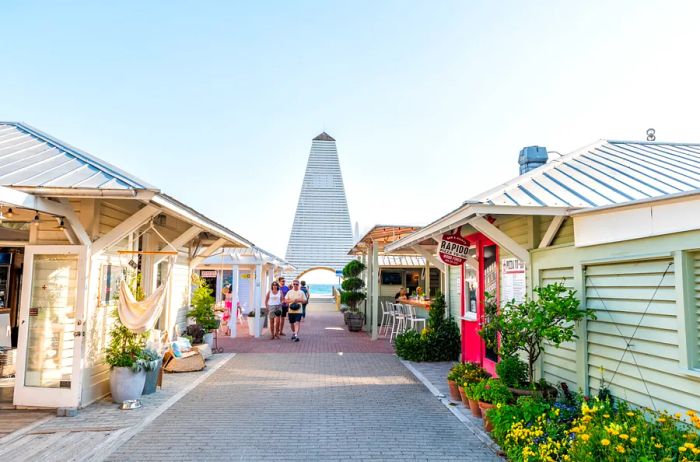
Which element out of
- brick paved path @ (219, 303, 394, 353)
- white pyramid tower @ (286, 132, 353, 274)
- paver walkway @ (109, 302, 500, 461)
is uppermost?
white pyramid tower @ (286, 132, 353, 274)

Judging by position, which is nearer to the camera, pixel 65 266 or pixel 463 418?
pixel 463 418

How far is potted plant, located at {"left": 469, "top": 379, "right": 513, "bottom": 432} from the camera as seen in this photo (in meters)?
4.47

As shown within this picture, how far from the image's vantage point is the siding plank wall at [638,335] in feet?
Answer: 10.6

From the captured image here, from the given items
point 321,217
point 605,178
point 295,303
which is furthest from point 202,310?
point 321,217

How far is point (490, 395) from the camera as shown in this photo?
4.60m

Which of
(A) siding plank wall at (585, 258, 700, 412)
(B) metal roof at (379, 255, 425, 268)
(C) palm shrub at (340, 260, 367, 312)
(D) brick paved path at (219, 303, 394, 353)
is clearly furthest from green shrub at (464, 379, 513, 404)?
(B) metal roof at (379, 255, 425, 268)

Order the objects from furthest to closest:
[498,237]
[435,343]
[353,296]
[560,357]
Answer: [353,296]
[435,343]
[498,237]
[560,357]

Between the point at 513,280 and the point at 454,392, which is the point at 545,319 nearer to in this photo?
the point at 513,280

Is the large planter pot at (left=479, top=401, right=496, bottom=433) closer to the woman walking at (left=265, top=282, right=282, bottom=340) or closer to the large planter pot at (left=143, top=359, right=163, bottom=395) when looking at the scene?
the large planter pot at (left=143, top=359, right=163, bottom=395)

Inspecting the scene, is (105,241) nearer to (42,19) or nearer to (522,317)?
(522,317)

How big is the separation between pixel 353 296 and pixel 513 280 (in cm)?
998

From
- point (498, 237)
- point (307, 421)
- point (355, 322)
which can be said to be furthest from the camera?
point (355, 322)

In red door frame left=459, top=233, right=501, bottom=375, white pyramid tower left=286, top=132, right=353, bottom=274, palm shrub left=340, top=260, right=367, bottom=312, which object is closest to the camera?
red door frame left=459, top=233, right=501, bottom=375

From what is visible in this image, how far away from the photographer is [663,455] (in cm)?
265
